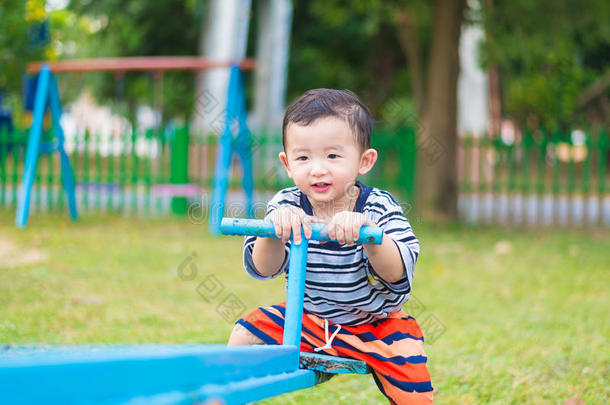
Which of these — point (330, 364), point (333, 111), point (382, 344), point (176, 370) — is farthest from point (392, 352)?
point (176, 370)

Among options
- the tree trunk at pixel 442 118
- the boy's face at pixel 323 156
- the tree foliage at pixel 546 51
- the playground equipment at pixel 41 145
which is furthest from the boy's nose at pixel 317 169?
the tree foliage at pixel 546 51

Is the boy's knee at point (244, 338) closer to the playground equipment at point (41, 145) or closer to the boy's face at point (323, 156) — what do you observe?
the boy's face at point (323, 156)

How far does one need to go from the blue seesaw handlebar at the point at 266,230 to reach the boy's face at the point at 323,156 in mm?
194

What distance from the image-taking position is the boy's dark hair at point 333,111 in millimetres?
1903

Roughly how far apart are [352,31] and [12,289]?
1931 centimetres

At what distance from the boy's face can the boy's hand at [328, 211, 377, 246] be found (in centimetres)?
21

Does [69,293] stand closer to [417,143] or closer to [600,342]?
[600,342]

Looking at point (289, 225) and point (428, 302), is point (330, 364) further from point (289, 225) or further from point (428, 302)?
point (428, 302)

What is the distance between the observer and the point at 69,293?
4270mm

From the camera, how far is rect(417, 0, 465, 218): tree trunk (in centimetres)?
905

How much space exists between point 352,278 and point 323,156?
37 cm

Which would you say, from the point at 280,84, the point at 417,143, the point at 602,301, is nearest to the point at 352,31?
the point at 280,84

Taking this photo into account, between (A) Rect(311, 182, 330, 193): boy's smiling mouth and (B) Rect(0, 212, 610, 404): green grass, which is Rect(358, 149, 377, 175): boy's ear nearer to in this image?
(A) Rect(311, 182, 330, 193): boy's smiling mouth

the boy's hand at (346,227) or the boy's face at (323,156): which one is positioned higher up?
the boy's face at (323,156)
